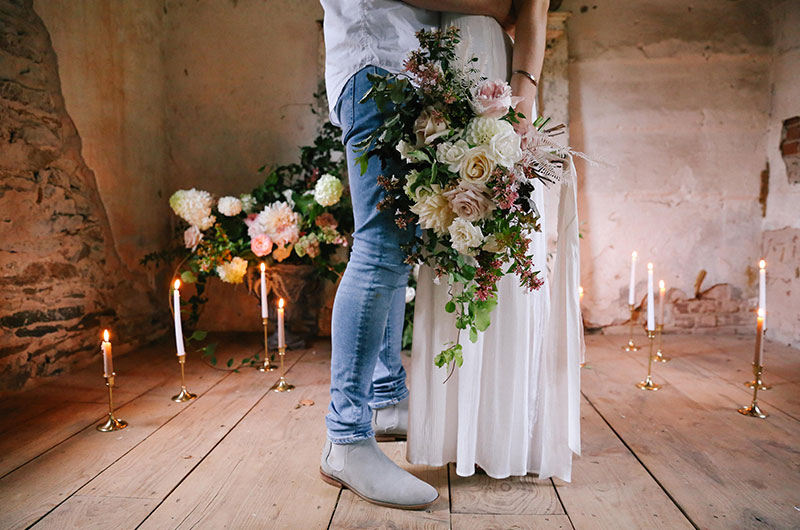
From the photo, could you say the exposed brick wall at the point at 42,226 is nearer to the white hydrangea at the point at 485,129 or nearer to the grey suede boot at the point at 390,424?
the grey suede boot at the point at 390,424

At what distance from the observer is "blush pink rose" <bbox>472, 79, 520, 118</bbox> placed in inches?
42.2

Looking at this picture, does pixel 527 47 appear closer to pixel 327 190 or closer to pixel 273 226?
pixel 327 190

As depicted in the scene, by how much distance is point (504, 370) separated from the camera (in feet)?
4.19

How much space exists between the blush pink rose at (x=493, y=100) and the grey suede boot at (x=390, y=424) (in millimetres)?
929

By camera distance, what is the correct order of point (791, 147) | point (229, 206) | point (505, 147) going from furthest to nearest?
1. point (791, 147)
2. point (229, 206)
3. point (505, 147)

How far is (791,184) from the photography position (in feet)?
8.93

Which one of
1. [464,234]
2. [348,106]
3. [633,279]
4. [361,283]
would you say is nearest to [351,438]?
[361,283]

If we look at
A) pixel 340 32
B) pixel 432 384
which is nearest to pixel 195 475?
pixel 432 384

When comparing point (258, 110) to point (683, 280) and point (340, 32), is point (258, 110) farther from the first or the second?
point (683, 280)

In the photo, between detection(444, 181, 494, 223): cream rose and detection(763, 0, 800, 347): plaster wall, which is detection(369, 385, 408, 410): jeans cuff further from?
detection(763, 0, 800, 347): plaster wall

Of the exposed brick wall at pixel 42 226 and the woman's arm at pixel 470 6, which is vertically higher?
the woman's arm at pixel 470 6

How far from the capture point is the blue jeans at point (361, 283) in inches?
46.9

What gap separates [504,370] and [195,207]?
1948 millimetres

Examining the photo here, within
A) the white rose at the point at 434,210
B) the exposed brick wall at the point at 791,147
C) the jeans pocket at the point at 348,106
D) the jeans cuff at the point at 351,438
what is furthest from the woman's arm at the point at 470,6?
the exposed brick wall at the point at 791,147
